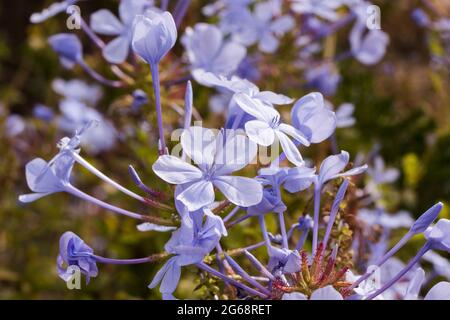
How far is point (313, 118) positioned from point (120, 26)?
672 millimetres

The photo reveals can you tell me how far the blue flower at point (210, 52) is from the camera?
1.57 metres

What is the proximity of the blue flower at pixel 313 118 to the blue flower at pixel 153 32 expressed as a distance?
23cm

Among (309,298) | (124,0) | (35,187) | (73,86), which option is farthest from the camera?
(73,86)

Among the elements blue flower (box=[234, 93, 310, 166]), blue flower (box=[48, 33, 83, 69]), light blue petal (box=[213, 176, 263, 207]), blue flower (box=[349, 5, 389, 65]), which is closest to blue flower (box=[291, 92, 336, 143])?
blue flower (box=[234, 93, 310, 166])

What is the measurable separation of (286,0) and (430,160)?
0.81 metres

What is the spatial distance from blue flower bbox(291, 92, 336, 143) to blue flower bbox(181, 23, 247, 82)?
18.9 inches

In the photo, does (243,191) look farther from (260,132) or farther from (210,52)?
(210,52)

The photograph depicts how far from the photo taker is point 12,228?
2314 millimetres

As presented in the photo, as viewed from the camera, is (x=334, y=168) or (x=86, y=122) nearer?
(x=334, y=168)

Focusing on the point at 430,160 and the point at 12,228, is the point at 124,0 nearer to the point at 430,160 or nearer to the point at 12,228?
the point at 12,228

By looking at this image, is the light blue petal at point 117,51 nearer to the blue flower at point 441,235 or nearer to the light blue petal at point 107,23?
the light blue petal at point 107,23

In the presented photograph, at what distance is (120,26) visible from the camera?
1.60 metres

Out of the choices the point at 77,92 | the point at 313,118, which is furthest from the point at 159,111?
the point at 77,92
